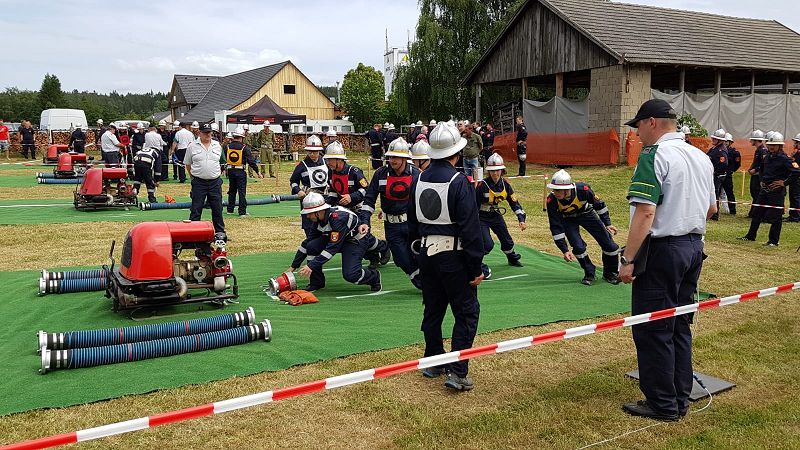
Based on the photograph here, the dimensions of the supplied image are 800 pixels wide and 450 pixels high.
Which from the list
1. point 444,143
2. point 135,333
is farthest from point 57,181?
point 444,143

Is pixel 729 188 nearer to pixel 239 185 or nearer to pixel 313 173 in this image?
pixel 313 173

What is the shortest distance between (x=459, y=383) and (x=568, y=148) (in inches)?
788

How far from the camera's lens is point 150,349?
561cm

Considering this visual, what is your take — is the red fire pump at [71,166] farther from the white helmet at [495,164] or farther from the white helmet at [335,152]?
the white helmet at [495,164]

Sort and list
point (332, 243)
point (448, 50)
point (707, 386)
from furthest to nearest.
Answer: point (448, 50) < point (332, 243) < point (707, 386)

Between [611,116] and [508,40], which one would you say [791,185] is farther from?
[508,40]

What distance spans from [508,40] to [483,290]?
22.0 m

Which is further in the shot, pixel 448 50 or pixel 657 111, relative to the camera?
pixel 448 50

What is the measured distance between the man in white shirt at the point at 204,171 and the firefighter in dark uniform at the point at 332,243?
3.28 meters

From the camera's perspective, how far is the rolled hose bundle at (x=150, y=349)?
5285 mm

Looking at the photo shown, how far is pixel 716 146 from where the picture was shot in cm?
1462

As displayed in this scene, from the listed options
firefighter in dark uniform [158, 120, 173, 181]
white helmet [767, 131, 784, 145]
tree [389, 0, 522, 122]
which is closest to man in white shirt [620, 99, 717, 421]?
white helmet [767, 131, 784, 145]

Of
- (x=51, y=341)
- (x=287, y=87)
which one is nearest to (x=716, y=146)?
(x=51, y=341)

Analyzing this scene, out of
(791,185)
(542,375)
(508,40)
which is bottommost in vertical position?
(542,375)
